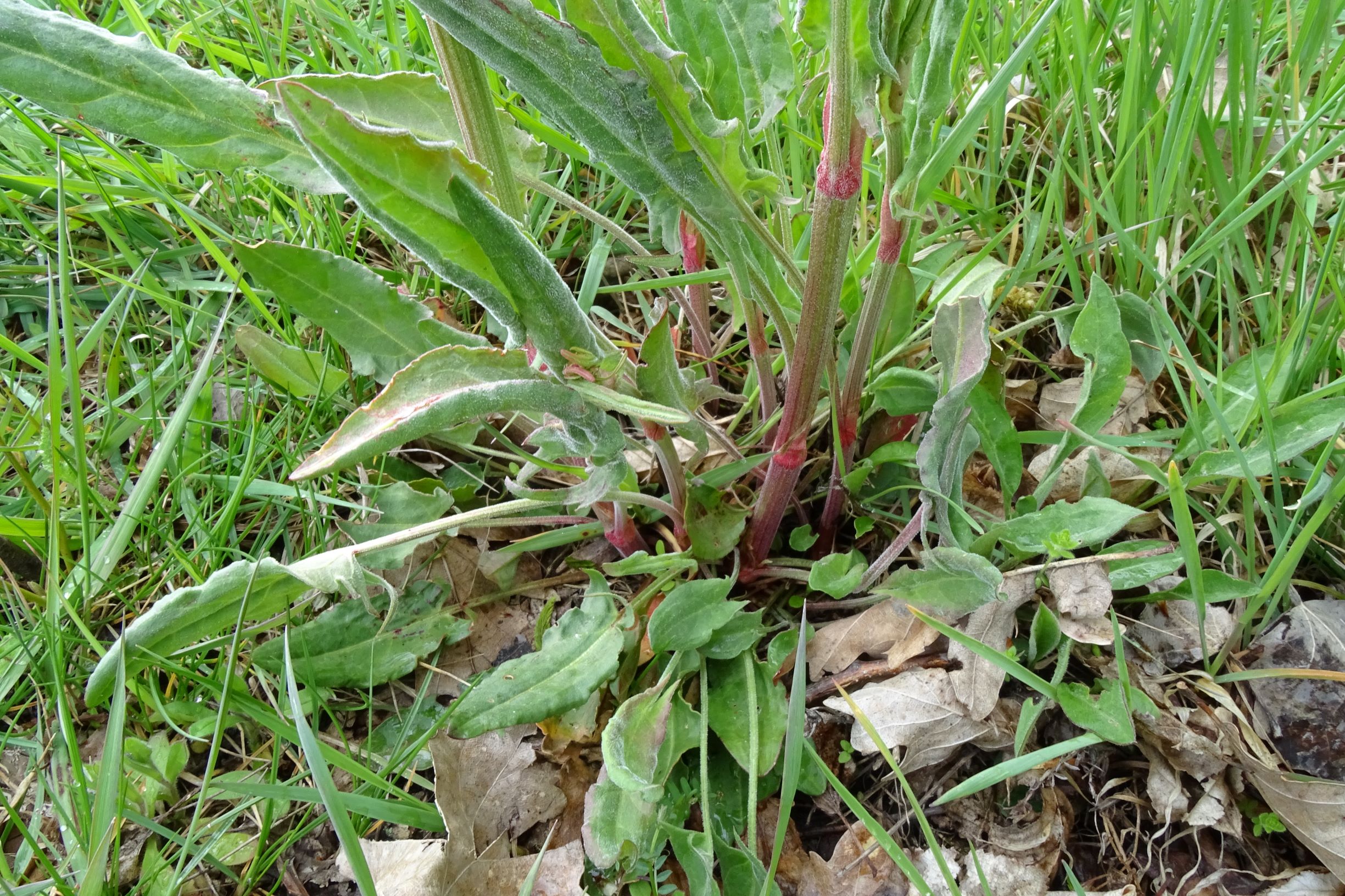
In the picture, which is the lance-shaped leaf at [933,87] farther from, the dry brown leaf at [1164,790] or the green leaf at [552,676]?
the dry brown leaf at [1164,790]

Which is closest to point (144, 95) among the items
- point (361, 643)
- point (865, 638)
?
point (361, 643)

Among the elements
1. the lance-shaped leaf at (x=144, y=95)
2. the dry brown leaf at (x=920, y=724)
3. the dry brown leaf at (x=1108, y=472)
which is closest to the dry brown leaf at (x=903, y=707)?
the dry brown leaf at (x=920, y=724)

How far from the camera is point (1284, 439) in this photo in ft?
3.65

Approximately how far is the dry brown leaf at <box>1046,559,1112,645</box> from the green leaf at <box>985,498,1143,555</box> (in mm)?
56

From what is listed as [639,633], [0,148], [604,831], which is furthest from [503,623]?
[0,148]

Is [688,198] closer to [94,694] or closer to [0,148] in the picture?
[94,694]

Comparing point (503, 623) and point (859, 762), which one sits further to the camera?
point (503, 623)

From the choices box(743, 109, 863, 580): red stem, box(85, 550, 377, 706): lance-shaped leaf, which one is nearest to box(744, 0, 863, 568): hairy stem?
box(743, 109, 863, 580): red stem

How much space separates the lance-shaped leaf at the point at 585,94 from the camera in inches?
29.7

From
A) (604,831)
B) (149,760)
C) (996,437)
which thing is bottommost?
(149,760)

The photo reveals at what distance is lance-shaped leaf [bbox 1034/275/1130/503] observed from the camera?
1.15 m

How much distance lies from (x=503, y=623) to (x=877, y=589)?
0.58 metres

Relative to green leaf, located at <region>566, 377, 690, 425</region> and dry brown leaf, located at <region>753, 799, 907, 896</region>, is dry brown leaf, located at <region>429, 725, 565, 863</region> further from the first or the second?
green leaf, located at <region>566, 377, 690, 425</region>

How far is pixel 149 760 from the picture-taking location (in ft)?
4.08
